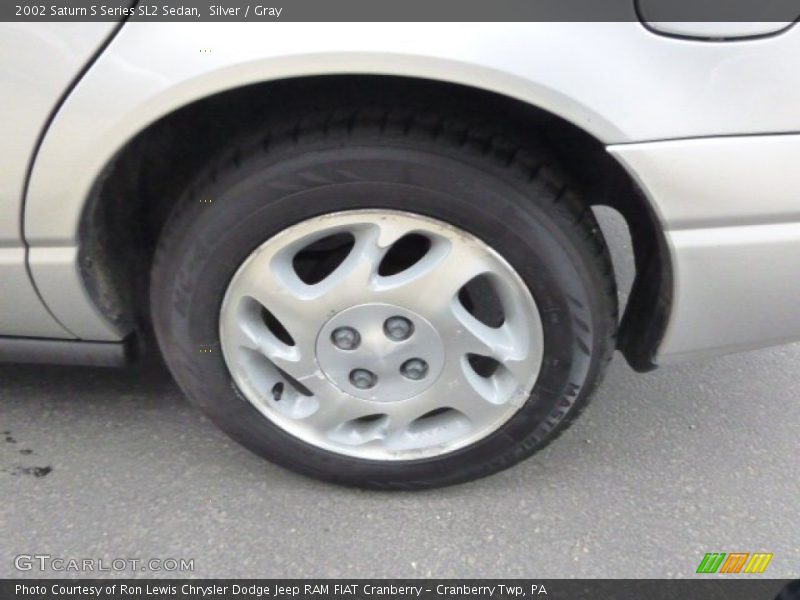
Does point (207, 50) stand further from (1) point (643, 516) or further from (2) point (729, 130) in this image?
(1) point (643, 516)

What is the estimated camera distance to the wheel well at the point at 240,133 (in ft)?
4.66

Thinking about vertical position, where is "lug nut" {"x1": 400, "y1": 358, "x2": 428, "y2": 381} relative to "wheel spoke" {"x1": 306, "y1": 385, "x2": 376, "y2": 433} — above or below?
above

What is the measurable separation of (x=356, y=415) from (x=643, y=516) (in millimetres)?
785

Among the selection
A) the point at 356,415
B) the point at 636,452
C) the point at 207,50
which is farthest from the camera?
the point at 636,452

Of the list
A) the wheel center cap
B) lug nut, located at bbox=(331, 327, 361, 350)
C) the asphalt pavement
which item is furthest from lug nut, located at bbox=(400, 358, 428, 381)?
the asphalt pavement

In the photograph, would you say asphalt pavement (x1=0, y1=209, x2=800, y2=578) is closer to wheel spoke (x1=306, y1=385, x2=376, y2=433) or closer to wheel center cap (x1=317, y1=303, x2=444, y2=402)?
wheel spoke (x1=306, y1=385, x2=376, y2=433)

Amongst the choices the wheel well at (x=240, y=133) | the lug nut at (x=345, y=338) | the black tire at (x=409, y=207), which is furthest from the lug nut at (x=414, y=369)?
the wheel well at (x=240, y=133)

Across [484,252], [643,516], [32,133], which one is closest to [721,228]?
[484,252]

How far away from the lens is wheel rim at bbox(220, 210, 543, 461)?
1.47 m

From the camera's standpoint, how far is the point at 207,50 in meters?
1.24

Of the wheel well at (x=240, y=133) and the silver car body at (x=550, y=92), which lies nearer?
the silver car body at (x=550, y=92)
